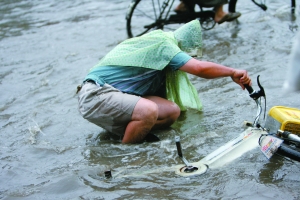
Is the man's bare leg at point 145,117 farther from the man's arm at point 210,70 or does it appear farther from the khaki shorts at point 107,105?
the man's arm at point 210,70

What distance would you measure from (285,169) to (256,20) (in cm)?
552

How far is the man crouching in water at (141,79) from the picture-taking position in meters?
3.97

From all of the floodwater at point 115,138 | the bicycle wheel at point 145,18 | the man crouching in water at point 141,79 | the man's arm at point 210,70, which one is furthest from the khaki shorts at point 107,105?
the bicycle wheel at point 145,18

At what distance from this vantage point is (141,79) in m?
4.29

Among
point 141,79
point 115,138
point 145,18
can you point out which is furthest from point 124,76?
point 145,18

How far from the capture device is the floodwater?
335 centimetres

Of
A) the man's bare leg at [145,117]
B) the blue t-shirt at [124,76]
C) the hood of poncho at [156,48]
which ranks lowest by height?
the man's bare leg at [145,117]

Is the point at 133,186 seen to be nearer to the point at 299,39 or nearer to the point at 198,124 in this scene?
the point at 198,124

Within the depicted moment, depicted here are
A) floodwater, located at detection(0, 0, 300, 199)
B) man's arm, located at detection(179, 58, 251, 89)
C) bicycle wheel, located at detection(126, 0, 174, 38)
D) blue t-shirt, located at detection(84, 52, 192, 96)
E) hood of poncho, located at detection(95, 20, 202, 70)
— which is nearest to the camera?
floodwater, located at detection(0, 0, 300, 199)

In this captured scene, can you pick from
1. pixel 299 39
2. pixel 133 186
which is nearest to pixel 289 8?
pixel 133 186

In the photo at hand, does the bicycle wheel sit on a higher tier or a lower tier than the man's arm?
lower

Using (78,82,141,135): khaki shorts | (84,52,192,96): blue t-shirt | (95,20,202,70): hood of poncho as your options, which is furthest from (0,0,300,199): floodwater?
(95,20,202,70): hood of poncho

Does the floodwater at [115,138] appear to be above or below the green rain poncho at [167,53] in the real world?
below

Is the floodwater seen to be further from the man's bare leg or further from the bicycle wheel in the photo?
the bicycle wheel
